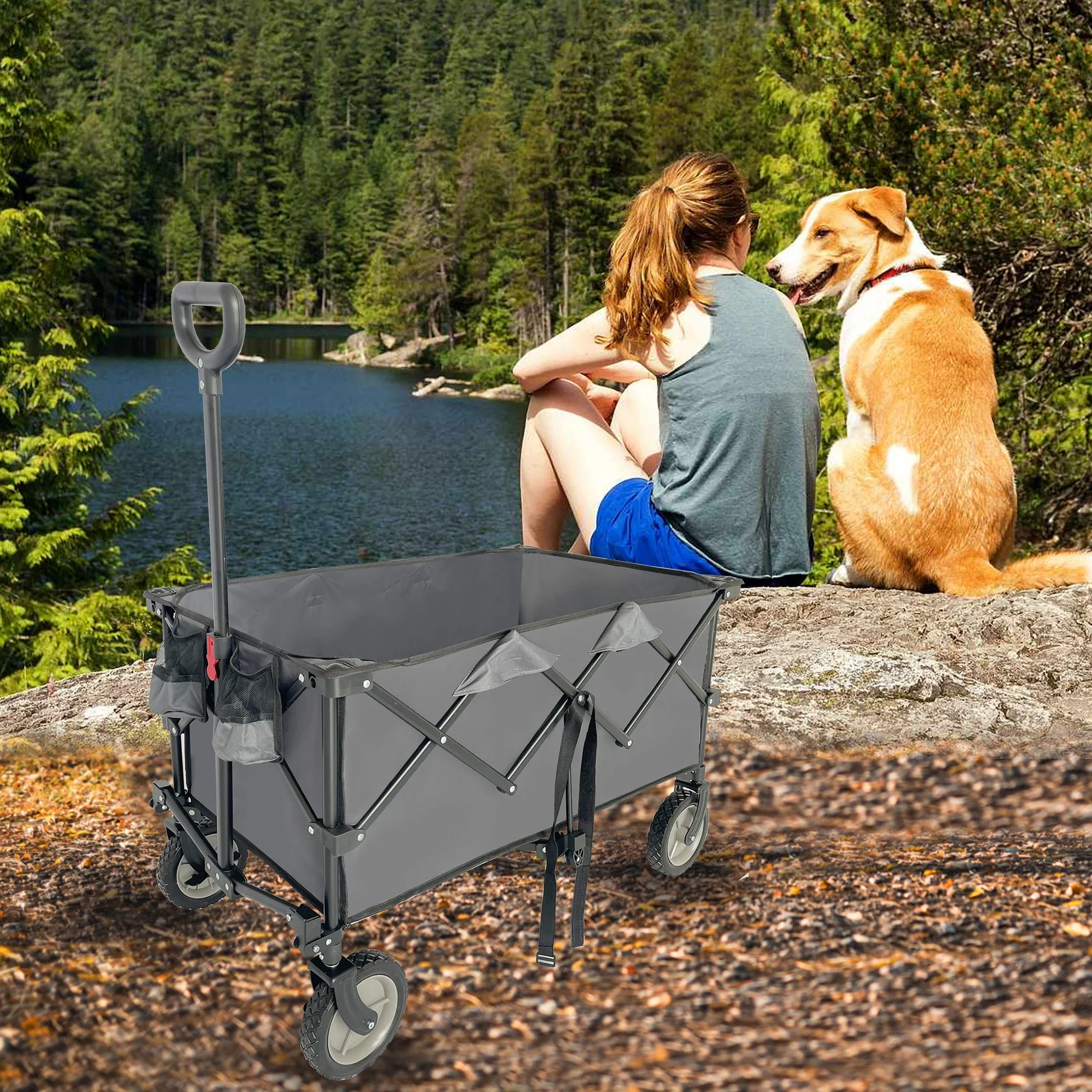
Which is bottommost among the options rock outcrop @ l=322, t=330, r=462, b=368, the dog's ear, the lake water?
rock outcrop @ l=322, t=330, r=462, b=368

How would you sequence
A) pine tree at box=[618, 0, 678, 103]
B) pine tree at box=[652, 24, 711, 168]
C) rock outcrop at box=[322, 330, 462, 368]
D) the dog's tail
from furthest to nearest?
pine tree at box=[618, 0, 678, 103] → rock outcrop at box=[322, 330, 462, 368] → pine tree at box=[652, 24, 711, 168] → the dog's tail

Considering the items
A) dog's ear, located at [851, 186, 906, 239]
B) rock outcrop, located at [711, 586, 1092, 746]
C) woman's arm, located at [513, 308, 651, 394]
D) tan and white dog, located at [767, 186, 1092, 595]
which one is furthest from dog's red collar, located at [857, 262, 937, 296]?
woman's arm, located at [513, 308, 651, 394]

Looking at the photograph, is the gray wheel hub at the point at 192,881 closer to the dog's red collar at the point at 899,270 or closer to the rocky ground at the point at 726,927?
the rocky ground at the point at 726,927

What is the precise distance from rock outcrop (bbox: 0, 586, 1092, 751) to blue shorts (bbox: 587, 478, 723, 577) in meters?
0.45

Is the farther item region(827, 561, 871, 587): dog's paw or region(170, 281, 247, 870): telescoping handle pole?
region(827, 561, 871, 587): dog's paw

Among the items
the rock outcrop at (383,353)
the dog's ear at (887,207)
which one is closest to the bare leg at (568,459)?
the dog's ear at (887,207)

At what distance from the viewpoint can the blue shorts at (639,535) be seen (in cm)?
316

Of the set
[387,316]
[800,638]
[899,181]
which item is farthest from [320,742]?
[387,316]

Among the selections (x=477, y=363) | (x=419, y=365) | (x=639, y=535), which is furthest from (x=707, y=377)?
(x=419, y=365)

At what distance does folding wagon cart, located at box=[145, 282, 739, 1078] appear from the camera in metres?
1.85

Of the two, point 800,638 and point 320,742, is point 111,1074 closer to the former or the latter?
point 320,742

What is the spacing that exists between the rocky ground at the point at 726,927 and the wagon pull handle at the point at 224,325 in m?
1.12

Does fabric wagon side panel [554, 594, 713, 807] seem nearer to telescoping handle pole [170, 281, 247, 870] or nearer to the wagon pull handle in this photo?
telescoping handle pole [170, 281, 247, 870]

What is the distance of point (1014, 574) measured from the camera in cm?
382
